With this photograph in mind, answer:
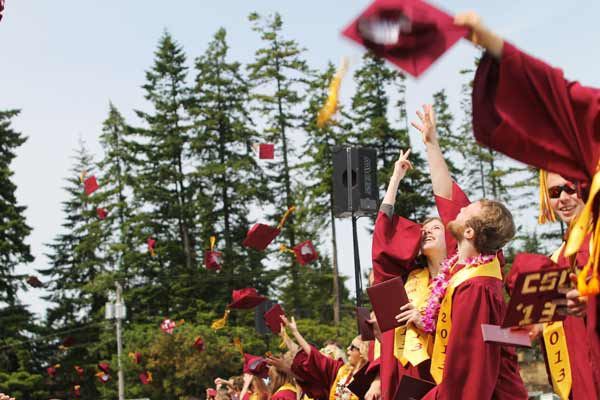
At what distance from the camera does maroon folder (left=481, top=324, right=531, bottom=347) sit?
3.55 metres

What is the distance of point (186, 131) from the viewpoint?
44.5 m

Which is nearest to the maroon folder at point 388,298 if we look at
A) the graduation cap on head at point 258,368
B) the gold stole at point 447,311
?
the gold stole at point 447,311

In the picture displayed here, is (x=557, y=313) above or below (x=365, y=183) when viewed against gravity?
below

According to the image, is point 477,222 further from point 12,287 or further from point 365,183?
point 12,287

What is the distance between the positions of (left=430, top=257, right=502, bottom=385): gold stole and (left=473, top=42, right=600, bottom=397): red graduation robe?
6.36ft

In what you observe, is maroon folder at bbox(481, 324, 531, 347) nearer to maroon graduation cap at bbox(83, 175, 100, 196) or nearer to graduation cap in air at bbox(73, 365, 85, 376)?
maroon graduation cap at bbox(83, 175, 100, 196)

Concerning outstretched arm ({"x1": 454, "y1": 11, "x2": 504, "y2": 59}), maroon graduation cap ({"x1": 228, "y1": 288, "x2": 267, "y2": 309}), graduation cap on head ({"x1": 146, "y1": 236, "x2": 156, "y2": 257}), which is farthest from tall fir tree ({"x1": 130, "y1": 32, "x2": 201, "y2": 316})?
outstretched arm ({"x1": 454, "y1": 11, "x2": 504, "y2": 59})

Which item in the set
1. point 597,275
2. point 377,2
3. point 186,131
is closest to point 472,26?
point 377,2

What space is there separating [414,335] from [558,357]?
1.24 m

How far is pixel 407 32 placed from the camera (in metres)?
2.71

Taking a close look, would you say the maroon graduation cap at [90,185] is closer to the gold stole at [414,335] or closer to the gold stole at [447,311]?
the gold stole at [414,335]

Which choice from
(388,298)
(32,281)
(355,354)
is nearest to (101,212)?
(32,281)

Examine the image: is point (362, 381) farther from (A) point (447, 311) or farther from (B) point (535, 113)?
(B) point (535, 113)

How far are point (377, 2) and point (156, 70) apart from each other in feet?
142
